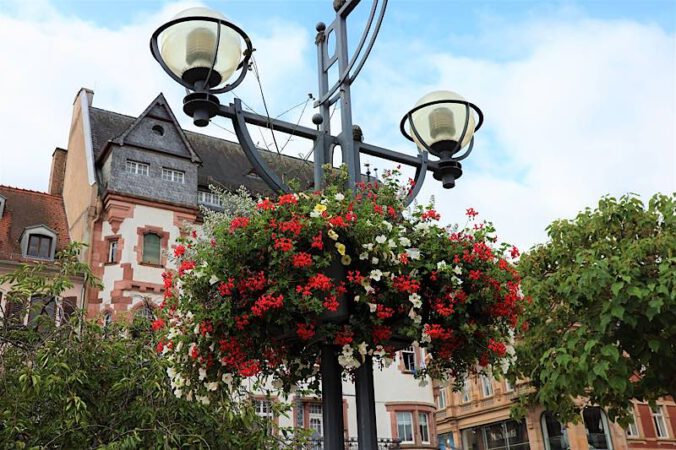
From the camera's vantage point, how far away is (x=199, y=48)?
512cm

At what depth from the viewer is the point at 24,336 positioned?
9086 mm

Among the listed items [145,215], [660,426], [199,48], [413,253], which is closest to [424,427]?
[145,215]

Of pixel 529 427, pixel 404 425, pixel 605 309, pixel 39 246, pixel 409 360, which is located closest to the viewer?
pixel 605 309

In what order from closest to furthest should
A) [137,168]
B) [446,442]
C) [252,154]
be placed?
[252,154]
[137,168]
[446,442]

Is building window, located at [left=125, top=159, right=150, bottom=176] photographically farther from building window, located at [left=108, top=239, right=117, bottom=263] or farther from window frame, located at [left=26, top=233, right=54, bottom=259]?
window frame, located at [left=26, top=233, right=54, bottom=259]

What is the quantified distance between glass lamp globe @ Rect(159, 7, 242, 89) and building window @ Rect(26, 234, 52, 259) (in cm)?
1908

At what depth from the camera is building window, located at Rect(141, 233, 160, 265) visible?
2197 cm

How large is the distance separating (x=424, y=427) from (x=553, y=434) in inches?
536

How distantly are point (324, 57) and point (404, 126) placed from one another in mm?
986

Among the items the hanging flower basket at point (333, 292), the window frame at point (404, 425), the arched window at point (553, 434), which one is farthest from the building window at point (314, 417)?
the hanging flower basket at point (333, 292)

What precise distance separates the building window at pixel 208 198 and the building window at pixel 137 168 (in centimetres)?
210

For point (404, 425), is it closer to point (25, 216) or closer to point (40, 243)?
point (40, 243)

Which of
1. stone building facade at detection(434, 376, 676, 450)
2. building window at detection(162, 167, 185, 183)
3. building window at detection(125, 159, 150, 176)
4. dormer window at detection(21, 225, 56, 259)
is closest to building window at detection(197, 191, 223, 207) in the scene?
building window at detection(162, 167, 185, 183)

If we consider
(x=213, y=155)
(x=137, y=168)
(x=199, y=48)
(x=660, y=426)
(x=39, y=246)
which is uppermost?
(x=213, y=155)
